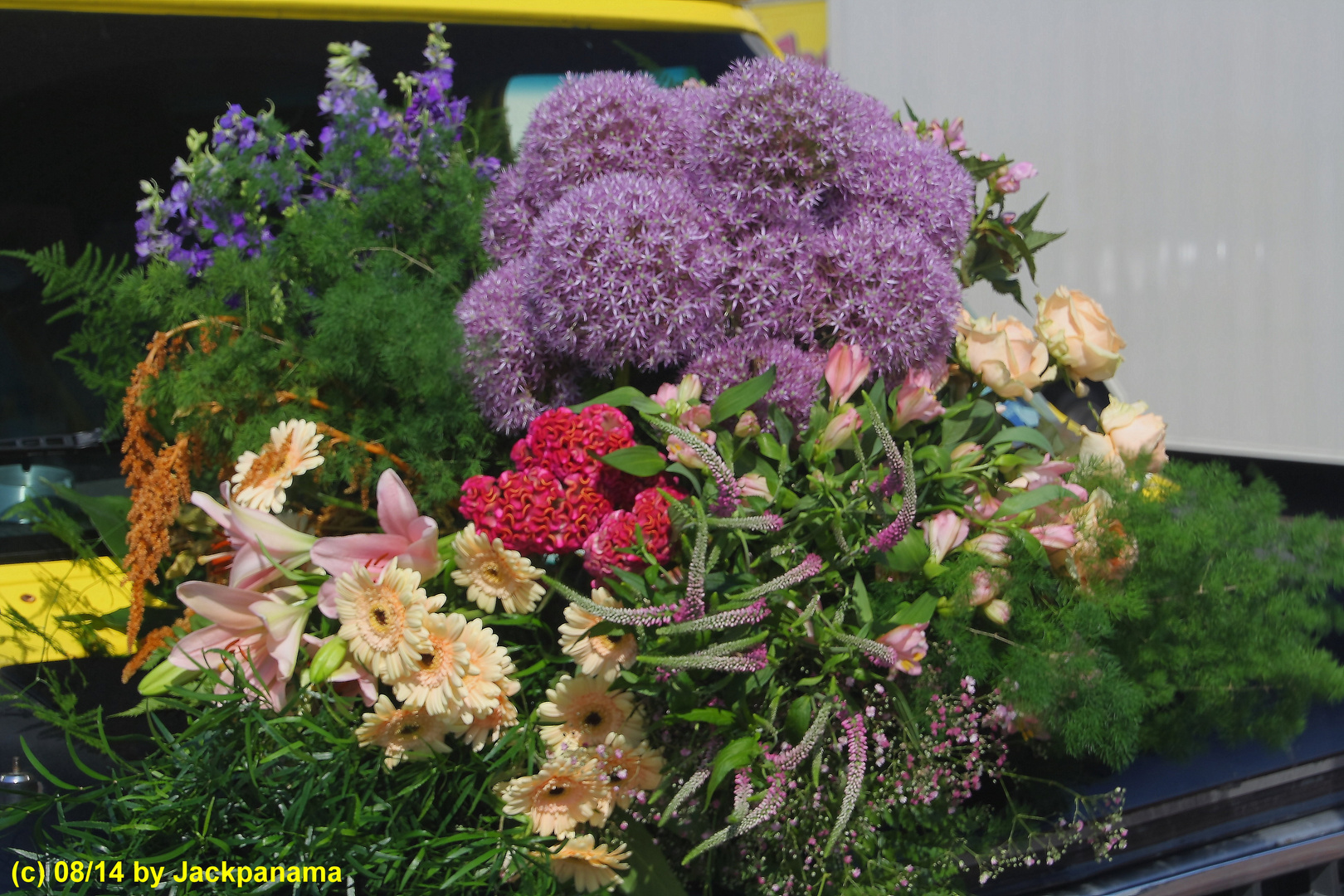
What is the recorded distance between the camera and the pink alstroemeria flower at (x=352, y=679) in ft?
3.71

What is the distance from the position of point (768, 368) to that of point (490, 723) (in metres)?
0.56

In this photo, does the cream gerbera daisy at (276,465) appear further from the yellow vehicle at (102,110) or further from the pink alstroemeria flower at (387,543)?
the yellow vehicle at (102,110)

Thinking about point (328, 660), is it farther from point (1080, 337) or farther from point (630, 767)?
point (1080, 337)

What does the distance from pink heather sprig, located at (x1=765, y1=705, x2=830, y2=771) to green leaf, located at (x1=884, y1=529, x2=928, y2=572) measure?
0.19 metres

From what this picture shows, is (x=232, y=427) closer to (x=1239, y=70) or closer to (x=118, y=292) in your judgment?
(x=118, y=292)

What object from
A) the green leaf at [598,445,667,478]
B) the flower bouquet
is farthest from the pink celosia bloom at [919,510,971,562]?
the green leaf at [598,445,667,478]

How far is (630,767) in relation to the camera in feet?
3.81

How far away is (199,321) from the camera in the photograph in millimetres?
1405

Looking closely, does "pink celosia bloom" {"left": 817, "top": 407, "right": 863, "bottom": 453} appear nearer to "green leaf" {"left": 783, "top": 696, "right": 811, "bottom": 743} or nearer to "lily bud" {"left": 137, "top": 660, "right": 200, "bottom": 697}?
"green leaf" {"left": 783, "top": 696, "right": 811, "bottom": 743}

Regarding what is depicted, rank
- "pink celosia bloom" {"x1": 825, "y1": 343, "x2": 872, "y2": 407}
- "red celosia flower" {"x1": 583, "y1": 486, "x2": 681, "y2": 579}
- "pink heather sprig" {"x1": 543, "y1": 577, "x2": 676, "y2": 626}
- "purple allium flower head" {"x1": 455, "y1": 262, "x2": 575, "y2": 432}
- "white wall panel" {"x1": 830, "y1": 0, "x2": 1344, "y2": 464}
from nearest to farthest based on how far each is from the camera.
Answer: "pink heather sprig" {"x1": 543, "y1": 577, "x2": 676, "y2": 626} < "red celosia flower" {"x1": 583, "y1": 486, "x2": 681, "y2": 579} < "pink celosia bloom" {"x1": 825, "y1": 343, "x2": 872, "y2": 407} < "purple allium flower head" {"x1": 455, "y1": 262, "x2": 575, "y2": 432} < "white wall panel" {"x1": 830, "y1": 0, "x2": 1344, "y2": 464}

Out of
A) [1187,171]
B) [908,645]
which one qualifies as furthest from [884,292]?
[1187,171]

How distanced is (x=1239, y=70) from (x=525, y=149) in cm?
375

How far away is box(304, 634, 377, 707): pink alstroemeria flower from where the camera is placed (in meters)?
1.13

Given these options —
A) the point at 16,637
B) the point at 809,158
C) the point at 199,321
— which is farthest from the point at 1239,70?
the point at 16,637
